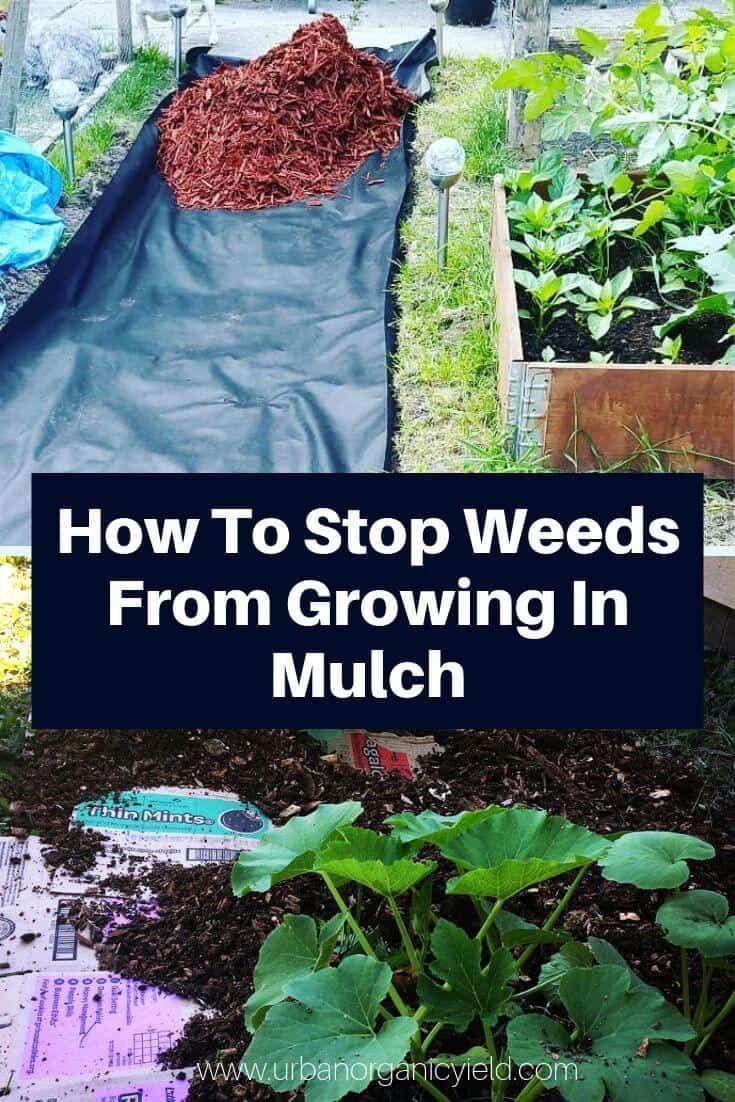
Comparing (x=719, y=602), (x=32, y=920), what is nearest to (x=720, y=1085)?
(x=32, y=920)

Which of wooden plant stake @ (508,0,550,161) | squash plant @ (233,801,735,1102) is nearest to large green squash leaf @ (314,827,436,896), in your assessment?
squash plant @ (233,801,735,1102)

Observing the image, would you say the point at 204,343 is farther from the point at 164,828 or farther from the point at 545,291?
the point at 164,828

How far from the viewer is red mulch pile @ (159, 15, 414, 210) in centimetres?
406

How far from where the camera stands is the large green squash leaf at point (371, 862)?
45.9 inches

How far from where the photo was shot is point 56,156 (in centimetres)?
426

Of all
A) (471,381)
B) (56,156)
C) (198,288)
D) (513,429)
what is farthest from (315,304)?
(56,156)

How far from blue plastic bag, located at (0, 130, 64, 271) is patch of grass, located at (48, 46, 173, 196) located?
0.18 metres

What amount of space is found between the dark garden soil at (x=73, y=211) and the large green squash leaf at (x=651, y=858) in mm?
2529

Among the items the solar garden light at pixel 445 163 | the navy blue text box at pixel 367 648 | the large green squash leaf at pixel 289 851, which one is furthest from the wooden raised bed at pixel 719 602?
the solar garden light at pixel 445 163

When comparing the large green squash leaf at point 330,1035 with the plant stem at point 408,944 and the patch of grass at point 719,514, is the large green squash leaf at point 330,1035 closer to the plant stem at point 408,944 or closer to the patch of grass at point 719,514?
the plant stem at point 408,944

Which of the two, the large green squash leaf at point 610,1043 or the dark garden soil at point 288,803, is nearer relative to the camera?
the large green squash leaf at point 610,1043

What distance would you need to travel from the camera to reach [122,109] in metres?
4.67

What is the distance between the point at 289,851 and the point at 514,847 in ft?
0.80

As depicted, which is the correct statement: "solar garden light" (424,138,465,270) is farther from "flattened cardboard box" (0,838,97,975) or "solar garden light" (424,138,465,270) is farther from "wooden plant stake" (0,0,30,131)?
"flattened cardboard box" (0,838,97,975)
